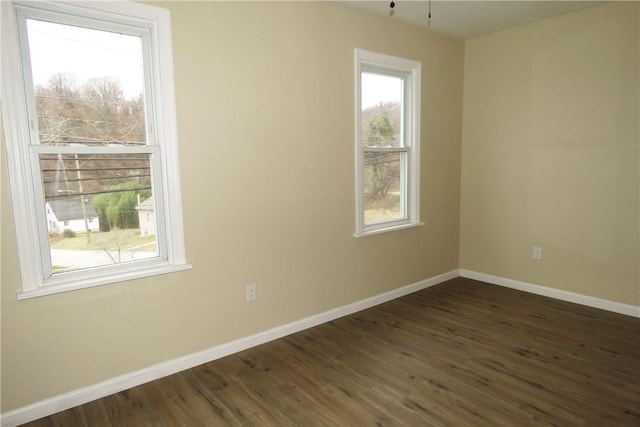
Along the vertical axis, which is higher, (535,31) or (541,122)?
(535,31)

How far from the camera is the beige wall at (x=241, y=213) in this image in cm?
219

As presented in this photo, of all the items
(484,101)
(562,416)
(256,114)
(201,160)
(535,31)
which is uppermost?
(535,31)

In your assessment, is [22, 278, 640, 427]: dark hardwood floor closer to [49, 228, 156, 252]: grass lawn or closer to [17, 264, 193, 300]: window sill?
[17, 264, 193, 300]: window sill

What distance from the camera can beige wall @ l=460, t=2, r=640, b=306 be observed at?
3311mm

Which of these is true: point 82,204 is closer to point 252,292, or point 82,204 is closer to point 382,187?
point 252,292

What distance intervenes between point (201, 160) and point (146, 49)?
0.71 m

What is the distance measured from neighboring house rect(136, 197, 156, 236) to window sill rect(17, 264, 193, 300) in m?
0.24

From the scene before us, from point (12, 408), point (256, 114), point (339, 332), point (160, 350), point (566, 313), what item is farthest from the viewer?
point (566, 313)

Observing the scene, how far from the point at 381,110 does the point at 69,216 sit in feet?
8.60

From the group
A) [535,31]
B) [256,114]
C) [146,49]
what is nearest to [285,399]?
[256,114]

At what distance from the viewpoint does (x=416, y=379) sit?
247 cm

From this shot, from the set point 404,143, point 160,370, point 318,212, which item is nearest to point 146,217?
point 160,370

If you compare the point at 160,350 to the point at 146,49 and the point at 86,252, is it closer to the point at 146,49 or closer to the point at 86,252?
the point at 86,252

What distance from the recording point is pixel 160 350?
2.51 m
